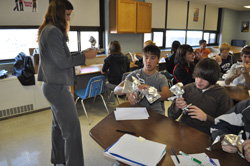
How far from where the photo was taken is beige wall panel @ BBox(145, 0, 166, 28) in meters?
5.33

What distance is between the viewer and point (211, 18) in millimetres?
7359

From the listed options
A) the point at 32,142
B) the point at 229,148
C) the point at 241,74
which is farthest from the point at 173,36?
the point at 229,148

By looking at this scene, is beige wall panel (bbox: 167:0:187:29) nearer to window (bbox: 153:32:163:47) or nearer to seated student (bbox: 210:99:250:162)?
window (bbox: 153:32:163:47)

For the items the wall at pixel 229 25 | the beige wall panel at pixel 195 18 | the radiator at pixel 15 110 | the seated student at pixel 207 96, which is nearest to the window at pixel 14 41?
the radiator at pixel 15 110

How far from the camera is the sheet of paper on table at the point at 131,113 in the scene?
1.40 metres

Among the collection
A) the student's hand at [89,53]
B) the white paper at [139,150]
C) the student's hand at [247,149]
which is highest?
the student's hand at [89,53]

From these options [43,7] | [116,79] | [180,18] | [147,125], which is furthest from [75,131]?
[180,18]

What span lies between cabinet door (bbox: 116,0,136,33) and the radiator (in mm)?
2327

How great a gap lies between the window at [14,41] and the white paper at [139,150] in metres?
3.14

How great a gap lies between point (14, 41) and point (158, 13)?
3853 mm

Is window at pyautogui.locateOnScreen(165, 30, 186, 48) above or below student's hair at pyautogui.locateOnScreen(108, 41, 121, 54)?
above

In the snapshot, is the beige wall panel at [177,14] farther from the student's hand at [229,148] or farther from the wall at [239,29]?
the student's hand at [229,148]

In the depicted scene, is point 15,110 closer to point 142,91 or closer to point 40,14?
point 40,14

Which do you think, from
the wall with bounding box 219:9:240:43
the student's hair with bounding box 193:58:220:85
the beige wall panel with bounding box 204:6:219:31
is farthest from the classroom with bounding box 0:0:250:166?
the wall with bounding box 219:9:240:43
